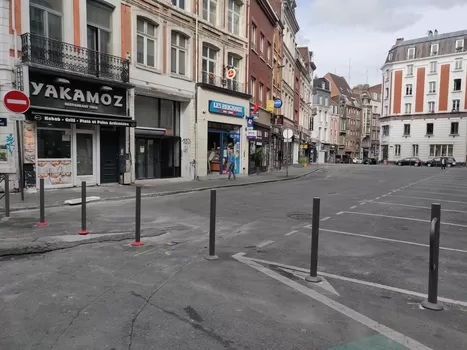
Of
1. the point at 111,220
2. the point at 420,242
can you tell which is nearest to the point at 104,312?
the point at 111,220

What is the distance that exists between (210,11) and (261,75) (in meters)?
7.75

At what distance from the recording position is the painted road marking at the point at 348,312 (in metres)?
3.29

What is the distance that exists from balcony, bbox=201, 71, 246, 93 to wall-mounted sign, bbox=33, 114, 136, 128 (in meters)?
6.67

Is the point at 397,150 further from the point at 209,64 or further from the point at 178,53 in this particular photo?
the point at 178,53

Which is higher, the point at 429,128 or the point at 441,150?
the point at 429,128

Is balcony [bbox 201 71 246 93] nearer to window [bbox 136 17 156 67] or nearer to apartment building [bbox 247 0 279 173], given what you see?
apartment building [bbox 247 0 279 173]

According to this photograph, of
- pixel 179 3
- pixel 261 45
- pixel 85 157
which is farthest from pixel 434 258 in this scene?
pixel 261 45

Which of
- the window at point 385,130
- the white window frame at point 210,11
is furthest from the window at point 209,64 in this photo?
the window at point 385,130

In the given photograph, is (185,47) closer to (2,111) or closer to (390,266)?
(2,111)

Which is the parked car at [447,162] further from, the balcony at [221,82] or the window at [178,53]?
the window at [178,53]

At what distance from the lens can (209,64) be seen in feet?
72.1

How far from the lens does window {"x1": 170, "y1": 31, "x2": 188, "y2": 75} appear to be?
63.4ft

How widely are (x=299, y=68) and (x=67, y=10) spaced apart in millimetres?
36440

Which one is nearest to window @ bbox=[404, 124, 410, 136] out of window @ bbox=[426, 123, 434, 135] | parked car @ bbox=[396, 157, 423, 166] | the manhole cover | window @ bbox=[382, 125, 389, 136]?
window @ bbox=[426, 123, 434, 135]
